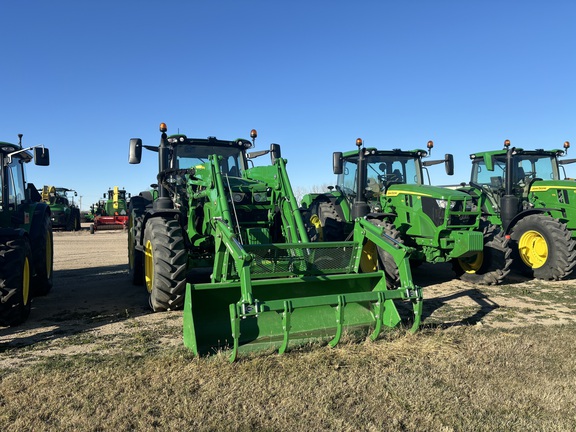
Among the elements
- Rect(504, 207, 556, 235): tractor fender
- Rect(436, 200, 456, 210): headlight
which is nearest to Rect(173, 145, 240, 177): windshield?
Rect(436, 200, 456, 210): headlight

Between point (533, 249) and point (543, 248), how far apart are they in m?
0.20

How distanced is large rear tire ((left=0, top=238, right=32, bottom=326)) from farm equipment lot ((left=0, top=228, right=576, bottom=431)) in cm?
17

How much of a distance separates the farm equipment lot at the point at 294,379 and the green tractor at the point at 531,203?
290 centimetres

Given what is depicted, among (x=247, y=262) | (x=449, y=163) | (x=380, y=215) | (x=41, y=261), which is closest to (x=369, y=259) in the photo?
(x=380, y=215)

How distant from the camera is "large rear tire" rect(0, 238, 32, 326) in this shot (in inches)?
201

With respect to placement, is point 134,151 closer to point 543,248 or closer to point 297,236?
point 297,236

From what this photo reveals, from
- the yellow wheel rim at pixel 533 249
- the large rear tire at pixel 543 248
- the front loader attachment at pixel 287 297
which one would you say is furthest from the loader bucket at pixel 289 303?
the yellow wheel rim at pixel 533 249

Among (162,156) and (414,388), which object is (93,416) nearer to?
(414,388)

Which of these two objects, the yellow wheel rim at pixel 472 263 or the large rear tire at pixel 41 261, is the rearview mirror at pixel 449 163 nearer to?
the yellow wheel rim at pixel 472 263

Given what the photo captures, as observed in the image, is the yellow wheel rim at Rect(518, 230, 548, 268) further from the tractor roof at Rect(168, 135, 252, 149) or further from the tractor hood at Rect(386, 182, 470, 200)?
the tractor roof at Rect(168, 135, 252, 149)

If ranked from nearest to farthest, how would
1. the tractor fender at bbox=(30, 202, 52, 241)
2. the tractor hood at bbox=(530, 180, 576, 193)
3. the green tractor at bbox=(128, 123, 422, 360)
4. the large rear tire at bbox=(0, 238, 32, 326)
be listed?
the green tractor at bbox=(128, 123, 422, 360) → the large rear tire at bbox=(0, 238, 32, 326) → the tractor fender at bbox=(30, 202, 52, 241) → the tractor hood at bbox=(530, 180, 576, 193)

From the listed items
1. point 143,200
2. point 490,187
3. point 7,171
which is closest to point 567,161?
point 490,187

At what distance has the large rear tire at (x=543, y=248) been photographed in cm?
841

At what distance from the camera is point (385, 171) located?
9.73 metres
